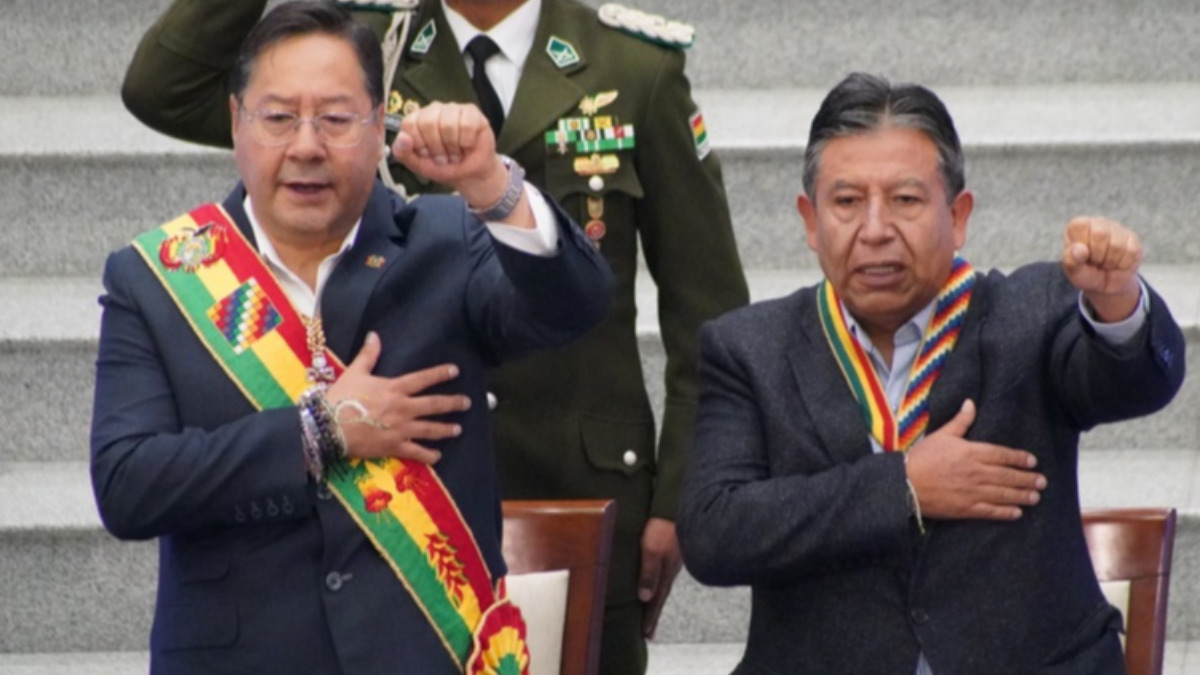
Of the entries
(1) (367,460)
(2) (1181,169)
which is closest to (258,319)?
(1) (367,460)

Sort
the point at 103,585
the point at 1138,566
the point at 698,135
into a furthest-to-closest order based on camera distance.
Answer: the point at 103,585
the point at 698,135
the point at 1138,566

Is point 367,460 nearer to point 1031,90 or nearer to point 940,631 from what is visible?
point 940,631

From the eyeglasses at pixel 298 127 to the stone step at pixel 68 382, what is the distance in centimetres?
148

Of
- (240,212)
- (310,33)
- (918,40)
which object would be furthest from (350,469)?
(918,40)

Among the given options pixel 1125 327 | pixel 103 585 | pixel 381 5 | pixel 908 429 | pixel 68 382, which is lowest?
pixel 103 585

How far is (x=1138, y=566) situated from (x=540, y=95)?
0.84m

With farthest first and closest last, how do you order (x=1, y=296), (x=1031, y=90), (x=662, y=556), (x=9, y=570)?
(x=1031, y=90) → (x=1, y=296) → (x=9, y=570) → (x=662, y=556)

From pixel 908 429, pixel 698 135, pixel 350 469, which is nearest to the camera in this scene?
pixel 350 469

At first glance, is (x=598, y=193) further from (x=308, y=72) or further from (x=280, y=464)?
(x=280, y=464)

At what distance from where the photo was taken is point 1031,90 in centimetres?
435

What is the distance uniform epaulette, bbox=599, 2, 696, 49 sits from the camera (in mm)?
2889

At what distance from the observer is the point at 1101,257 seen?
222cm

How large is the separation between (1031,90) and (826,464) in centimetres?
206

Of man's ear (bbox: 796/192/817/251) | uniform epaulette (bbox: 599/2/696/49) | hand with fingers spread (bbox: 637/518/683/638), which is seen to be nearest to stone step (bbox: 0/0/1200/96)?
uniform epaulette (bbox: 599/2/696/49)
